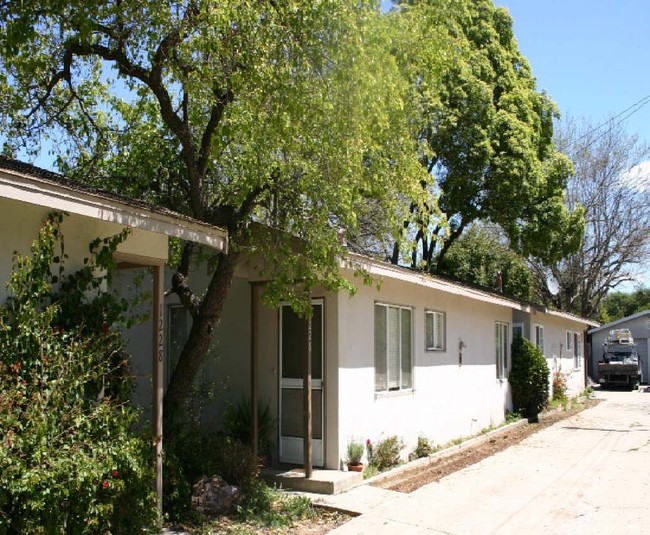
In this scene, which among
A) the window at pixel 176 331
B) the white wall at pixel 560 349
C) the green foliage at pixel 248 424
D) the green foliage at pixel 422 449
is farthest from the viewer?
the white wall at pixel 560 349

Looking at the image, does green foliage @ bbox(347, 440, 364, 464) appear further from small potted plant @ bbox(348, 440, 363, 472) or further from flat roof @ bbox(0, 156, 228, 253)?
flat roof @ bbox(0, 156, 228, 253)

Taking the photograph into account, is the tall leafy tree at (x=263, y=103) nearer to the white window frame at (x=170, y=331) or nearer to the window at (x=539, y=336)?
the white window frame at (x=170, y=331)

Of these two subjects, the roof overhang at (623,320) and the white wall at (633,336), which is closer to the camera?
the white wall at (633,336)

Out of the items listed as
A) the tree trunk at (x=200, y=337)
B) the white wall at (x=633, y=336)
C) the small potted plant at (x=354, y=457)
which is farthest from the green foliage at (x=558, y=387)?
the white wall at (x=633, y=336)

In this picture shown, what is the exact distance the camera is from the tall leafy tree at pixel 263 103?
7.79 m

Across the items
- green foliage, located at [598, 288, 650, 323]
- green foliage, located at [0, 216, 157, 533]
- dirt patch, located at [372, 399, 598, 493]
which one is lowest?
dirt patch, located at [372, 399, 598, 493]

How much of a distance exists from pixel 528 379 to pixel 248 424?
10150 mm

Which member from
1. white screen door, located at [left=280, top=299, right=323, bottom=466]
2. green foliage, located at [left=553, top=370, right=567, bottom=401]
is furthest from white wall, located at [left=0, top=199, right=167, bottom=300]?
green foliage, located at [left=553, top=370, right=567, bottom=401]

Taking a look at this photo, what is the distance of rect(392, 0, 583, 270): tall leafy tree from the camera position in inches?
768

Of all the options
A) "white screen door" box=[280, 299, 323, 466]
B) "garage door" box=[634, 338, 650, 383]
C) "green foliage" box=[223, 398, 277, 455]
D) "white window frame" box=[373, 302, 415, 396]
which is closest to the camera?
"white screen door" box=[280, 299, 323, 466]

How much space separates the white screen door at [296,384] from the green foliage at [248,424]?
8.4 inches

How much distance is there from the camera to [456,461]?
486 inches

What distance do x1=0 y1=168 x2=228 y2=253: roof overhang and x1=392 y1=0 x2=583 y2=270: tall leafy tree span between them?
12358 millimetres

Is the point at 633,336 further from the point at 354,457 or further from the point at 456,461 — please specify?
the point at 354,457
